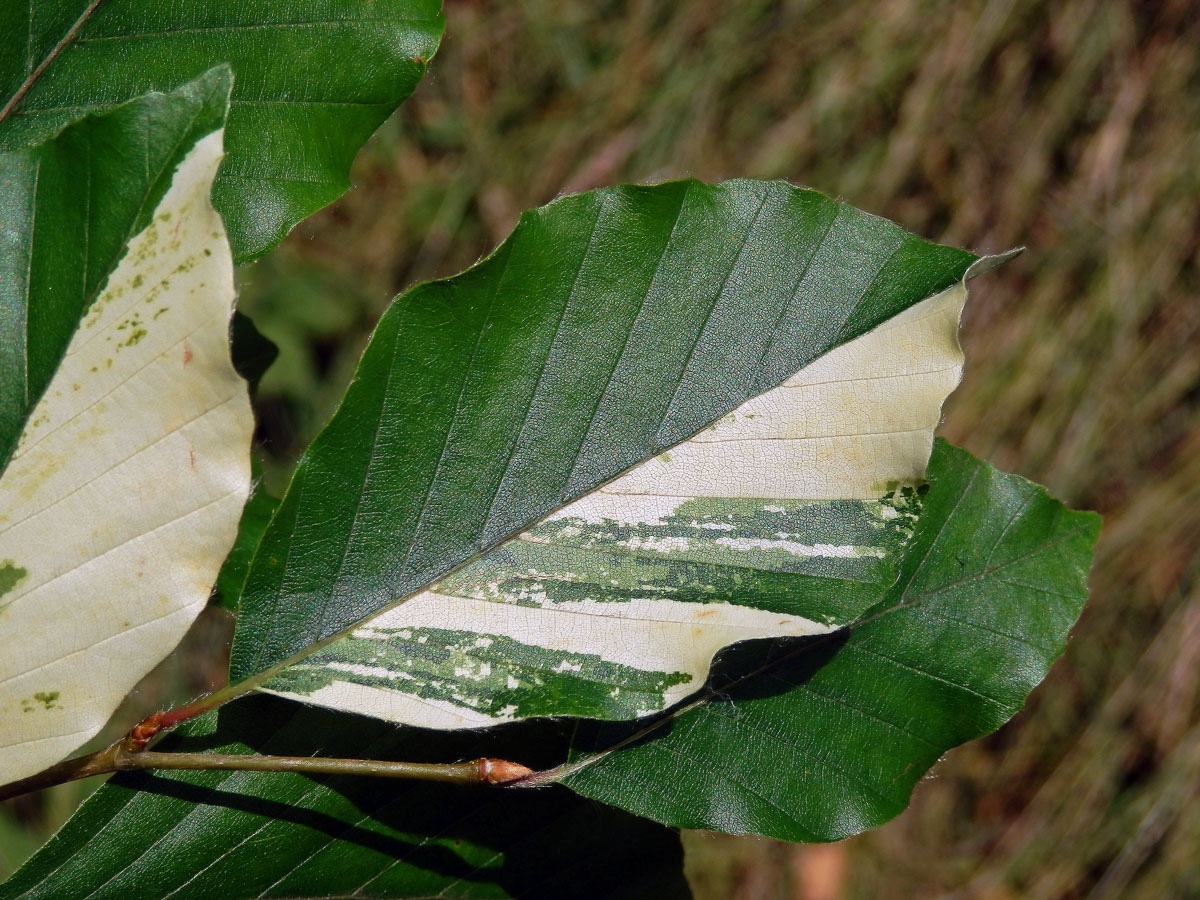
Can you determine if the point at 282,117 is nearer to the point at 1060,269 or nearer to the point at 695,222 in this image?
the point at 695,222

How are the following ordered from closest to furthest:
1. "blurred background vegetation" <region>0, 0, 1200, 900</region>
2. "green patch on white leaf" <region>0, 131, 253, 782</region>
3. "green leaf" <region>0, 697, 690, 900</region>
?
"green patch on white leaf" <region>0, 131, 253, 782</region> < "green leaf" <region>0, 697, 690, 900</region> < "blurred background vegetation" <region>0, 0, 1200, 900</region>

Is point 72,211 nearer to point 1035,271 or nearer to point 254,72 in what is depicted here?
point 254,72

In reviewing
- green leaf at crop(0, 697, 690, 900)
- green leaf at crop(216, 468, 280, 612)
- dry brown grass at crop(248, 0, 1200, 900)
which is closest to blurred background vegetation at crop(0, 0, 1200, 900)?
dry brown grass at crop(248, 0, 1200, 900)

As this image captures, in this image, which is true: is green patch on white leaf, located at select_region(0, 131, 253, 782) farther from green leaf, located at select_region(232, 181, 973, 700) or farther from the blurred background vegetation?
the blurred background vegetation

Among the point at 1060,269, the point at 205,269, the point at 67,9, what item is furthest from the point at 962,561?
the point at 1060,269

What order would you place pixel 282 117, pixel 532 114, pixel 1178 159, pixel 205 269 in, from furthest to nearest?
1. pixel 532 114
2. pixel 1178 159
3. pixel 282 117
4. pixel 205 269

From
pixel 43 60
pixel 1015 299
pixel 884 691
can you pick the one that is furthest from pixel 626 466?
pixel 1015 299
